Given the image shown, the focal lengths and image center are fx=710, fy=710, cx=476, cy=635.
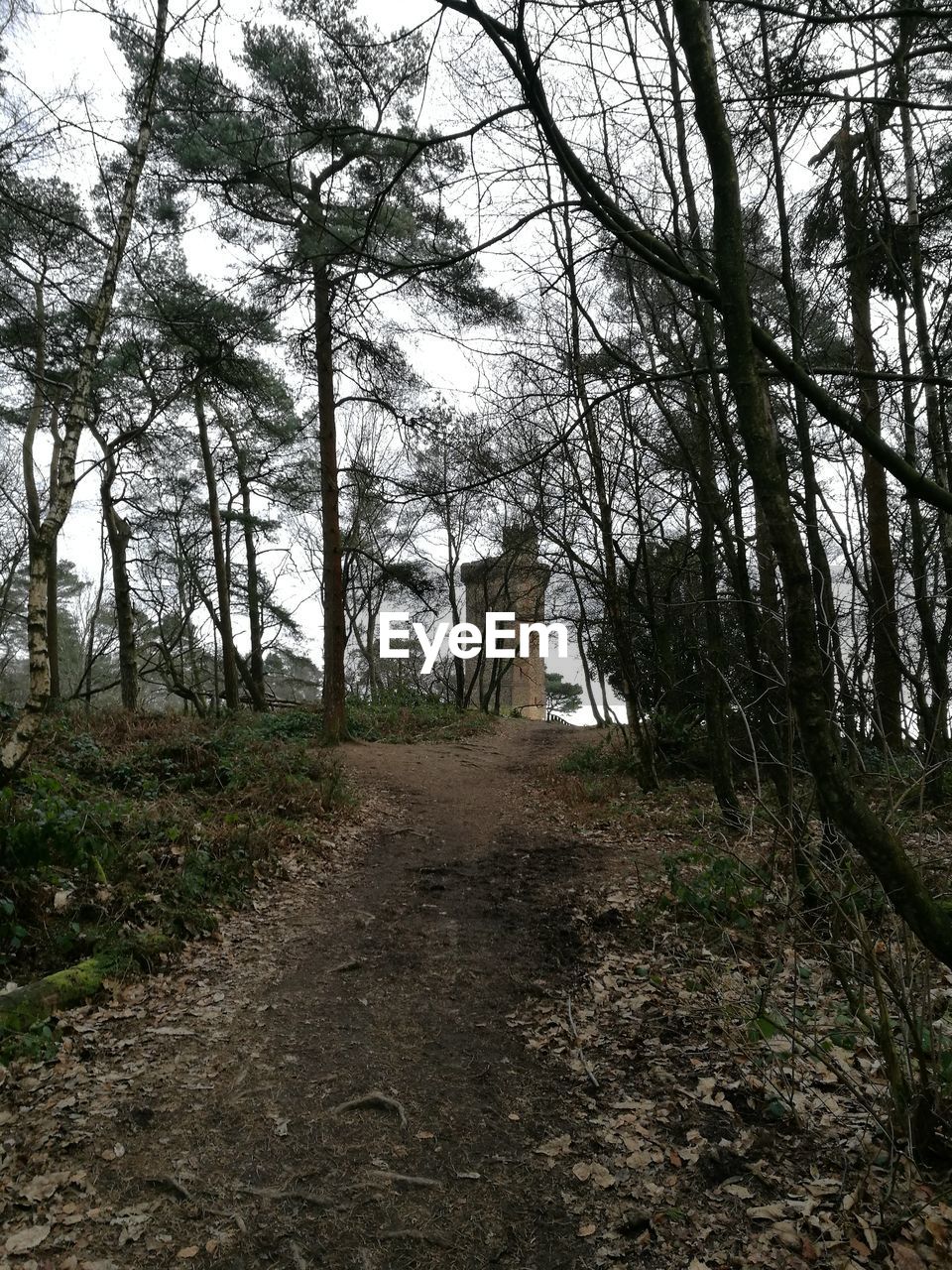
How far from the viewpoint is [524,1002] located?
4383mm

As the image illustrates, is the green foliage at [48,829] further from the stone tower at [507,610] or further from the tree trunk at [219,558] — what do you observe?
the tree trunk at [219,558]

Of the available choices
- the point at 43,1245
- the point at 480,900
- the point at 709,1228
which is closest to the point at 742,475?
the point at 480,900

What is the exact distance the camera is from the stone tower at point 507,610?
21328 millimetres

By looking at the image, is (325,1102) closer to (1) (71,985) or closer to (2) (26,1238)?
(2) (26,1238)

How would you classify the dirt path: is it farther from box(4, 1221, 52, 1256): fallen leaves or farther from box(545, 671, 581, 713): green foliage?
box(545, 671, 581, 713): green foliage

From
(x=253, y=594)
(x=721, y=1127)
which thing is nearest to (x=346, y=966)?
(x=721, y=1127)

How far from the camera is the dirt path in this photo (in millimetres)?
2607

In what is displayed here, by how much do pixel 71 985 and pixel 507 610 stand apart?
22.1 metres

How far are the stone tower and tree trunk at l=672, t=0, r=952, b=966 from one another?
33.6 feet

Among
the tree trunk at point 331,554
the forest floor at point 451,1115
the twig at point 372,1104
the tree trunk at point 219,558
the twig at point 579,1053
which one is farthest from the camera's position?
the tree trunk at point 219,558

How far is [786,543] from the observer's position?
2418 mm

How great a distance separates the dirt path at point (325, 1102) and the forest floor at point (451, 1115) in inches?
0.5

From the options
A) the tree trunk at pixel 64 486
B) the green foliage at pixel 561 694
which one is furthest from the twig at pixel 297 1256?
the green foliage at pixel 561 694

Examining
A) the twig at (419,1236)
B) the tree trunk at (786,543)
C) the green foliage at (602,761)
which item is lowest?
the twig at (419,1236)
